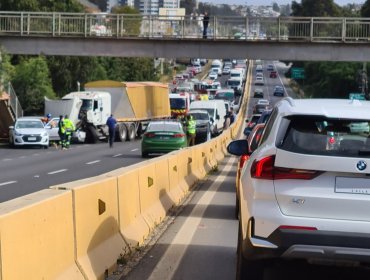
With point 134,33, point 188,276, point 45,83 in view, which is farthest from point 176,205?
point 45,83

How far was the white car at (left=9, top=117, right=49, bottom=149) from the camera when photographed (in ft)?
134

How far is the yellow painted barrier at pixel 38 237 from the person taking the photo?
17.9ft

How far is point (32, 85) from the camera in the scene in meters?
65.4

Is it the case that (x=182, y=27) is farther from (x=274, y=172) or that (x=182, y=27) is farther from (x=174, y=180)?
→ (x=274, y=172)

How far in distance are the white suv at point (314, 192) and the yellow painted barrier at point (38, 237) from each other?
5.11 feet

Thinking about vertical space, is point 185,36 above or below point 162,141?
above

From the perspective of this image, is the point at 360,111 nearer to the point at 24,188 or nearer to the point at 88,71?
the point at 24,188

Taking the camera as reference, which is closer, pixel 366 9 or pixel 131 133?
pixel 131 133

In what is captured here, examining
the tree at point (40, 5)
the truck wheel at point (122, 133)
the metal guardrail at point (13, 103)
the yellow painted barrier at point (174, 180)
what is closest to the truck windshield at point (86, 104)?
the truck wheel at point (122, 133)

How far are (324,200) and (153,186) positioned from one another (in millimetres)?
6364

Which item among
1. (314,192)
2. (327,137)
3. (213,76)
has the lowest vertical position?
(213,76)

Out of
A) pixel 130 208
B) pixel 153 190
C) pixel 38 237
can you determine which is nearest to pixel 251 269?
pixel 38 237

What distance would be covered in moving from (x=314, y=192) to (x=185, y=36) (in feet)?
121

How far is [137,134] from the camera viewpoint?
53.0 metres
